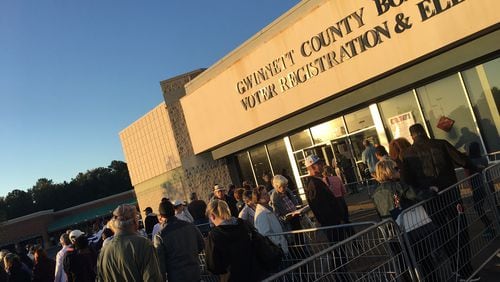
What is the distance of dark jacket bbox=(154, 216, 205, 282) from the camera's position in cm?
521

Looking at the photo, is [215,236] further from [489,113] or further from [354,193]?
[354,193]

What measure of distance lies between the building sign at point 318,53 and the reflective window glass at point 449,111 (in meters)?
1.60

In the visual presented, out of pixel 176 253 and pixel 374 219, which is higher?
pixel 176 253

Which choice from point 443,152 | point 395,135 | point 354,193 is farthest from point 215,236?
point 354,193

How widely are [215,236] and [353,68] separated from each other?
32.4ft

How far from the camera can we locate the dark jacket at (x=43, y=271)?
8594 millimetres

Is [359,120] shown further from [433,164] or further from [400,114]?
[433,164]

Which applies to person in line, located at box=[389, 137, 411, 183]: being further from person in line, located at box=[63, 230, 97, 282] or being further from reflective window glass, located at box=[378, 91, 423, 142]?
reflective window glass, located at box=[378, 91, 423, 142]

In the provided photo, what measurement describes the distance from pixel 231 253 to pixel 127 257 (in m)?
1.00

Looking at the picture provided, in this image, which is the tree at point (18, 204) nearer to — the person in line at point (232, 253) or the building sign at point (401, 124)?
the building sign at point (401, 124)

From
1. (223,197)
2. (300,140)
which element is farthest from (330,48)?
(223,197)

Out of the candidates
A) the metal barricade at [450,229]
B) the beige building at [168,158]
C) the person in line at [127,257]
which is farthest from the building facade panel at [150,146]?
the person in line at [127,257]

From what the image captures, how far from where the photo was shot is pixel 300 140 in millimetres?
17703

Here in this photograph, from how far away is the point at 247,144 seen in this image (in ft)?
61.4
